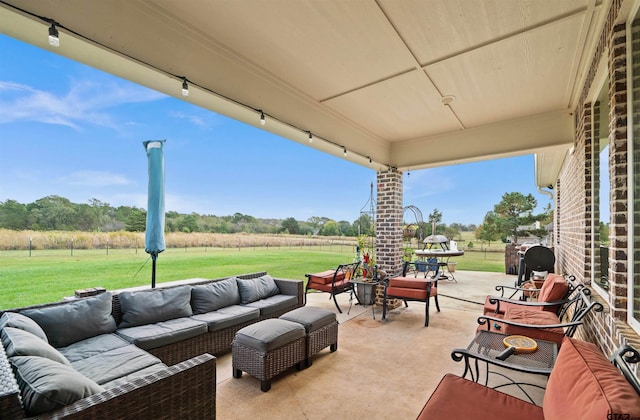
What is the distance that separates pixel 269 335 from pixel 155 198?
207 centimetres

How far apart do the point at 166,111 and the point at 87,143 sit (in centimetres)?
434

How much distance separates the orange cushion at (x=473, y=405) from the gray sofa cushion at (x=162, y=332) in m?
2.38

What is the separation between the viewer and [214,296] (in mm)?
3686

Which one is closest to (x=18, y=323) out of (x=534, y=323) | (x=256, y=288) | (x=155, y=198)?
(x=155, y=198)

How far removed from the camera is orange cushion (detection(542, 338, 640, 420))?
35.7 inches

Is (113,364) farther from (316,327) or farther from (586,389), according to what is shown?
(586,389)

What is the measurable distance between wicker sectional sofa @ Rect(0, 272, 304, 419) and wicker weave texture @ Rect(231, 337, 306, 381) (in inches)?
16.0

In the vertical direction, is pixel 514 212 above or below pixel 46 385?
above

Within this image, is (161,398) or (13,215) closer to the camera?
(161,398)

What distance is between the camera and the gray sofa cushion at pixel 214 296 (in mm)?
3582

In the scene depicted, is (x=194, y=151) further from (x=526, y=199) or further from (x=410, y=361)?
(x=526, y=199)

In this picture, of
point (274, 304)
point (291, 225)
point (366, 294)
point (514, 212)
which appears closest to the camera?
point (274, 304)

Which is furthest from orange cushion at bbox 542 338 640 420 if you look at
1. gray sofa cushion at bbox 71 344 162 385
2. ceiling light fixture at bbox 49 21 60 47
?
ceiling light fixture at bbox 49 21 60 47

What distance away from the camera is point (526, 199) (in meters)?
11.2
